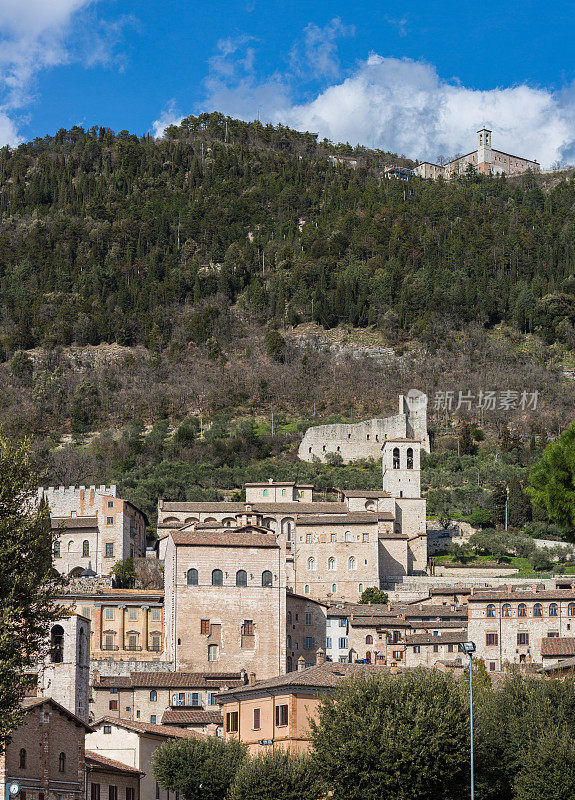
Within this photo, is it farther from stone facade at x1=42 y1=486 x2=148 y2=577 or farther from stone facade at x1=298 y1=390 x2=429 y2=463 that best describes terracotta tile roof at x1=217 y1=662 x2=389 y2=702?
stone facade at x1=298 y1=390 x2=429 y2=463

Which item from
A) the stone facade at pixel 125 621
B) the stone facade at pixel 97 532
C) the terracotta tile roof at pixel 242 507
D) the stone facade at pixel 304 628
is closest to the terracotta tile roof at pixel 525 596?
the stone facade at pixel 304 628

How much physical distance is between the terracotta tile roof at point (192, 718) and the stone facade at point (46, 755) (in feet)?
37.4

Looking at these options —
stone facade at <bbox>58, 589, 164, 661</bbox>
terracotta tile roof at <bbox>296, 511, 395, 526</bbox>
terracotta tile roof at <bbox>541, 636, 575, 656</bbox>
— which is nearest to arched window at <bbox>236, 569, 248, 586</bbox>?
stone facade at <bbox>58, 589, 164, 661</bbox>

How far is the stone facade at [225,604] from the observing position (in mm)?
68188

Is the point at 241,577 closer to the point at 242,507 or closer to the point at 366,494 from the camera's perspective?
the point at 242,507

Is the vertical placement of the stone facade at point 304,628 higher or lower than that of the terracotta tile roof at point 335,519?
lower

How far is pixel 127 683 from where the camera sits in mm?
61812

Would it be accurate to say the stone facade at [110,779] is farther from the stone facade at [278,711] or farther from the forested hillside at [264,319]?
the forested hillside at [264,319]

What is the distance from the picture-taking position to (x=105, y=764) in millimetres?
45906

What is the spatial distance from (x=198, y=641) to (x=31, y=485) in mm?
37365

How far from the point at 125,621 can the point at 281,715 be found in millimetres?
24689

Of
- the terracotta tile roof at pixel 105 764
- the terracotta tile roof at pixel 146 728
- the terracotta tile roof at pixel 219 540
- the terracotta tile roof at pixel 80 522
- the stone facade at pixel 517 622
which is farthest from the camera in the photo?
the terracotta tile roof at pixel 80 522

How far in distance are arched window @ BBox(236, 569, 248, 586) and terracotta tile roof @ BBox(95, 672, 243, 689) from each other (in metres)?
6.28

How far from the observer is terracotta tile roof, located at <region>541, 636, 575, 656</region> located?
61.9m
